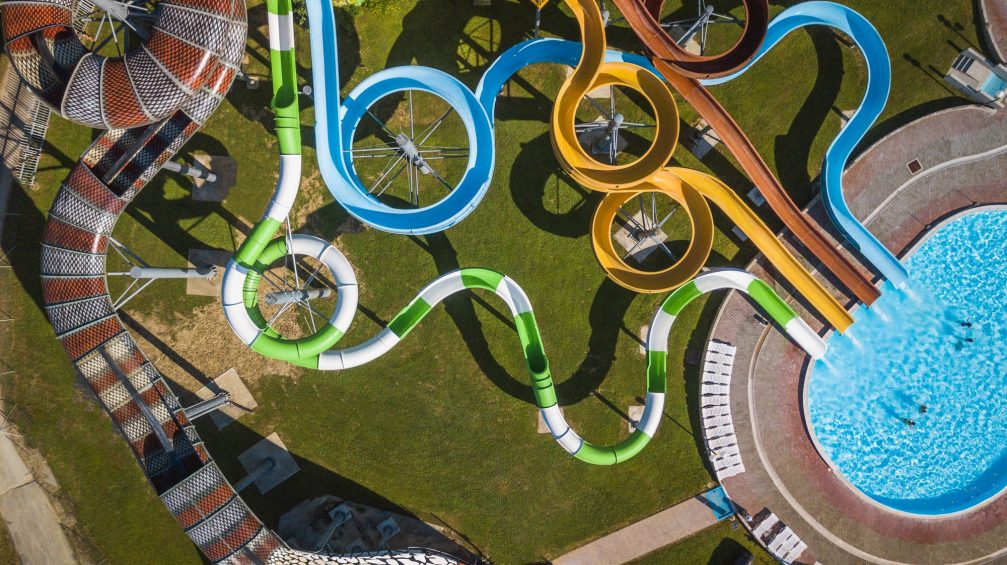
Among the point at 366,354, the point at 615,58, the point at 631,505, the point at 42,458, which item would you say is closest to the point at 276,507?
the point at 366,354

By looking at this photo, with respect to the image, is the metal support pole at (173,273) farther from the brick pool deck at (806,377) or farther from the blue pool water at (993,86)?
the blue pool water at (993,86)

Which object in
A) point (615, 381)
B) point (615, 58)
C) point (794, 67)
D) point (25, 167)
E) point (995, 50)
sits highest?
point (25, 167)

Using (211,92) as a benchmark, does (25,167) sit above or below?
above

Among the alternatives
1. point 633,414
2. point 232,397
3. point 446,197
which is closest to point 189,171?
point 232,397

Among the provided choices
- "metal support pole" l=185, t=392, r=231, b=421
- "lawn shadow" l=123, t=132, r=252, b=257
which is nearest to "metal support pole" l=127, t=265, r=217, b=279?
"lawn shadow" l=123, t=132, r=252, b=257

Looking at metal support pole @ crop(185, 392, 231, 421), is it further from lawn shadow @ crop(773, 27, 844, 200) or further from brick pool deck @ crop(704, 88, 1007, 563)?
lawn shadow @ crop(773, 27, 844, 200)

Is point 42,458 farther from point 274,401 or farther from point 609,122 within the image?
point 609,122
